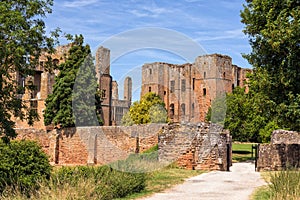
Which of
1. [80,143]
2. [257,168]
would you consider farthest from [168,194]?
[80,143]

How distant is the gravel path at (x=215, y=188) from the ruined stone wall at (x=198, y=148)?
7.15 feet

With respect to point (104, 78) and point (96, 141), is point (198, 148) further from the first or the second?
point (104, 78)

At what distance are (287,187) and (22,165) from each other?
24.8ft

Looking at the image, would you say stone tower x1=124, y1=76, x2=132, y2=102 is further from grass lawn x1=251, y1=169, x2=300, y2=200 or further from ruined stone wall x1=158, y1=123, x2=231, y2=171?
grass lawn x1=251, y1=169, x2=300, y2=200

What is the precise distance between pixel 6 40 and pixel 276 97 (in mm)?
9948

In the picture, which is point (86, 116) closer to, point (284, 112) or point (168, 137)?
point (168, 137)

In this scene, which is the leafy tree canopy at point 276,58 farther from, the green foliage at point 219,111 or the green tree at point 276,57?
the green foliage at point 219,111

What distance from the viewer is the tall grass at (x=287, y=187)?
29.7ft

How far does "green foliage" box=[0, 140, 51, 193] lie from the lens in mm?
11711

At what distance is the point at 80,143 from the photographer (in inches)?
1040

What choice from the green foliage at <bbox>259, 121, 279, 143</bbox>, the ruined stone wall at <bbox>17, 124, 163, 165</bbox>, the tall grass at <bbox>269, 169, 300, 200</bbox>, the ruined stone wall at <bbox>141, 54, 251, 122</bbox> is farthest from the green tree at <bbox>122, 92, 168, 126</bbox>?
the tall grass at <bbox>269, 169, 300, 200</bbox>

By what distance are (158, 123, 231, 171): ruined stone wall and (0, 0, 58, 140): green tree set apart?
8.46m

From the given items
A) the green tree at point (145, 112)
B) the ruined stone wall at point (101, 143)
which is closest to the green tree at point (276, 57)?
the ruined stone wall at point (101, 143)

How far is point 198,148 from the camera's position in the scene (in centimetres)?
1816
